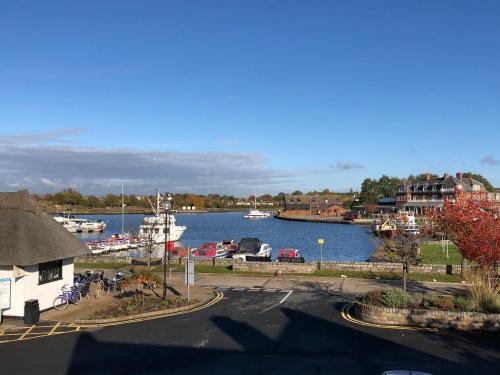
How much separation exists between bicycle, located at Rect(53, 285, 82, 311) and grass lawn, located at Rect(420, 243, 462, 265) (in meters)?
28.1

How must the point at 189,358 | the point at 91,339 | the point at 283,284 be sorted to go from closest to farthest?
the point at 189,358 → the point at 91,339 → the point at 283,284

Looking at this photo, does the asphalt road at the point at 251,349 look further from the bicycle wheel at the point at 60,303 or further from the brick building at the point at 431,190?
the brick building at the point at 431,190

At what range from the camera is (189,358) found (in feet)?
52.4

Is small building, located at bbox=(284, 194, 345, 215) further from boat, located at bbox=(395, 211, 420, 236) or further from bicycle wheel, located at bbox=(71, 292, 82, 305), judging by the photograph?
bicycle wheel, located at bbox=(71, 292, 82, 305)

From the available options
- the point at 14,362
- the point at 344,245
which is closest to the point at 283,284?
the point at 14,362

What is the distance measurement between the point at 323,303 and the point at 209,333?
785cm

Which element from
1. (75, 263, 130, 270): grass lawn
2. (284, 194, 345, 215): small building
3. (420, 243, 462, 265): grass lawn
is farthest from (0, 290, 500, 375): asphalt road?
(284, 194, 345, 215): small building

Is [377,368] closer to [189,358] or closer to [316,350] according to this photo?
[316,350]

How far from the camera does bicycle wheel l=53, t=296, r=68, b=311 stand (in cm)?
2319

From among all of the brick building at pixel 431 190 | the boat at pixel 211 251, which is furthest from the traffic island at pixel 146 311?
the brick building at pixel 431 190

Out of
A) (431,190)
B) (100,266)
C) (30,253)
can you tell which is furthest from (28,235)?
(431,190)

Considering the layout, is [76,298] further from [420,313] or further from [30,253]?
[420,313]

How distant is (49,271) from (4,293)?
9.92 feet

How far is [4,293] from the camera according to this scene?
20.2 meters
